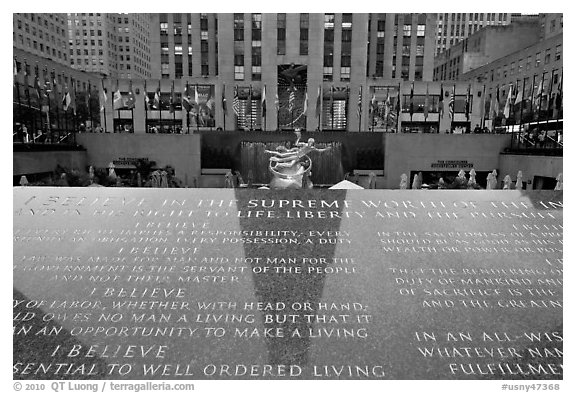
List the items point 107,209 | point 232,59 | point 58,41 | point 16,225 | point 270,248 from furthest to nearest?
point 58,41, point 232,59, point 107,209, point 16,225, point 270,248

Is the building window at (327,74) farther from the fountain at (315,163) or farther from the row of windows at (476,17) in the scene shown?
the row of windows at (476,17)

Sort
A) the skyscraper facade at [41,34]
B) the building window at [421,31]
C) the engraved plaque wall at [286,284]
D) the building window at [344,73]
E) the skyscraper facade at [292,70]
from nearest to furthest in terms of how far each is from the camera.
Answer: the engraved plaque wall at [286,284] < the skyscraper facade at [292,70] < the building window at [344,73] < the building window at [421,31] < the skyscraper facade at [41,34]

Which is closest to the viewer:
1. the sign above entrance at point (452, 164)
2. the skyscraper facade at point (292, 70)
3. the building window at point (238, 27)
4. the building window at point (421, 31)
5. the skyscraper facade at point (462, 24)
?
the sign above entrance at point (452, 164)

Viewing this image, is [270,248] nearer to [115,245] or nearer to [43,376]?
[115,245]

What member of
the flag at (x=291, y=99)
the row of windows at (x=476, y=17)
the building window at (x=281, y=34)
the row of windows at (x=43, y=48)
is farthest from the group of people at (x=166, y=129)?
the row of windows at (x=476, y=17)

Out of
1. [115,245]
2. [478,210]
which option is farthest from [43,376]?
[478,210]

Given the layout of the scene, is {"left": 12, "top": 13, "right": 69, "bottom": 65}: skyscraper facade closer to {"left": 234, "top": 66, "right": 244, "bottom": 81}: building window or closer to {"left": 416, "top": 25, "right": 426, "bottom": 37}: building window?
{"left": 234, "top": 66, "right": 244, "bottom": 81}: building window

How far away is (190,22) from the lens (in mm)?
63219

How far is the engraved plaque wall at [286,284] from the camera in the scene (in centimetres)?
348

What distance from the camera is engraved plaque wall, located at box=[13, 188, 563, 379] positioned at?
11.4 ft

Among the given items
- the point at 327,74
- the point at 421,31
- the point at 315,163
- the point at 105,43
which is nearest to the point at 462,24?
the point at 421,31

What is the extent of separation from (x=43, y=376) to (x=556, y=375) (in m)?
4.08

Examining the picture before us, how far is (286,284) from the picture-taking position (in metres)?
4.34
